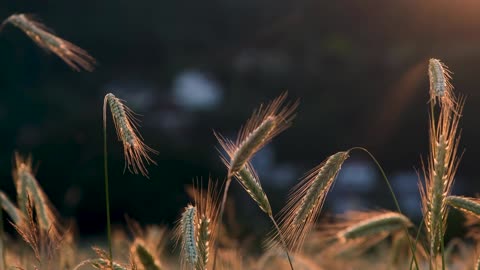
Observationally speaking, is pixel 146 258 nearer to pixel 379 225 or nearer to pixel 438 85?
pixel 379 225

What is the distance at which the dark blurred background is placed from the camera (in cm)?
1481

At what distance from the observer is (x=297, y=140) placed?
16.7 meters

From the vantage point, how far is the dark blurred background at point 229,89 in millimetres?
14812

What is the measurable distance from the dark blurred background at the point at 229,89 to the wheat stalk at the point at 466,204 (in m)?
11.2

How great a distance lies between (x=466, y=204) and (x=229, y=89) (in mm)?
15894

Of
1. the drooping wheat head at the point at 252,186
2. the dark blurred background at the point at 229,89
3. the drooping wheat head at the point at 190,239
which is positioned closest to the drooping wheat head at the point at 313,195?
the drooping wheat head at the point at 252,186

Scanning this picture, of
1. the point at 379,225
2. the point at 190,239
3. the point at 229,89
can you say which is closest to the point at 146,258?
the point at 190,239

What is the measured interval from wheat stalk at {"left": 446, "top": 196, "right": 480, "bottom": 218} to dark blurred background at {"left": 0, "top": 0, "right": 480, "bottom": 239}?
11248 millimetres

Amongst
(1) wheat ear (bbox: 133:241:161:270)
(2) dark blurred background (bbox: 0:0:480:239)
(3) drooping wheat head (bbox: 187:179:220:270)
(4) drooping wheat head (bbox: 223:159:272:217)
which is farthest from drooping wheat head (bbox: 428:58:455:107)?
(2) dark blurred background (bbox: 0:0:480:239)

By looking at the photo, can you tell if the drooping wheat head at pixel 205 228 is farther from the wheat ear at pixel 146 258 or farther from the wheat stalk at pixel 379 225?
the wheat stalk at pixel 379 225

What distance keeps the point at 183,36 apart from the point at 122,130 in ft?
57.1

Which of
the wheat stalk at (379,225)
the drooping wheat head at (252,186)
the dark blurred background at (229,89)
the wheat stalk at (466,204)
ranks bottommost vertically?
the wheat stalk at (379,225)

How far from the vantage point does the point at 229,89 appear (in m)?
17.7

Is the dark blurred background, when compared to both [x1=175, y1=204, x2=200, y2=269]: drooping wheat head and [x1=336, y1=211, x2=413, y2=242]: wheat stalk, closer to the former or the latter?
[x1=336, y1=211, x2=413, y2=242]: wheat stalk
